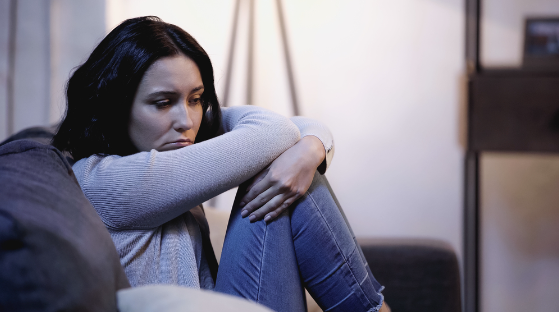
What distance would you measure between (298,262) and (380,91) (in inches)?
50.0

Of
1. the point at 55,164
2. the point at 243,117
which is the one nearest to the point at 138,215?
the point at 55,164

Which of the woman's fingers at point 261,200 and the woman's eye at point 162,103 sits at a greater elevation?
the woman's eye at point 162,103

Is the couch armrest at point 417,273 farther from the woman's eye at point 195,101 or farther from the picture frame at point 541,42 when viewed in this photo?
the picture frame at point 541,42

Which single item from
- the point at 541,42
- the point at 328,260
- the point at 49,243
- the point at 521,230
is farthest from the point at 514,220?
the point at 49,243

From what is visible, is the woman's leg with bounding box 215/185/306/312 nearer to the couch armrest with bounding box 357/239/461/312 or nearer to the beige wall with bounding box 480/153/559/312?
the couch armrest with bounding box 357/239/461/312

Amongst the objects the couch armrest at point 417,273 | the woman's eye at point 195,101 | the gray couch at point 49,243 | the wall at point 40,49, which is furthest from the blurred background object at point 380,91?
the gray couch at point 49,243

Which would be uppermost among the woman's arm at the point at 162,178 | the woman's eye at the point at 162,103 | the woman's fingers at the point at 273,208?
the woman's eye at the point at 162,103

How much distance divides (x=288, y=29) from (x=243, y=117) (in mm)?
1133

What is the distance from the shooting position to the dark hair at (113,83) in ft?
2.88

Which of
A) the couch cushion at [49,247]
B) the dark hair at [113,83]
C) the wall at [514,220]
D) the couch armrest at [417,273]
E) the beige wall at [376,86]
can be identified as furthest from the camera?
the beige wall at [376,86]

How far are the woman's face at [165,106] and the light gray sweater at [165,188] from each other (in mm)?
96

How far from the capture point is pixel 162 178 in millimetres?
773

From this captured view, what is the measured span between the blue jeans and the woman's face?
0.19 meters

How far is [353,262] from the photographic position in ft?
2.87
